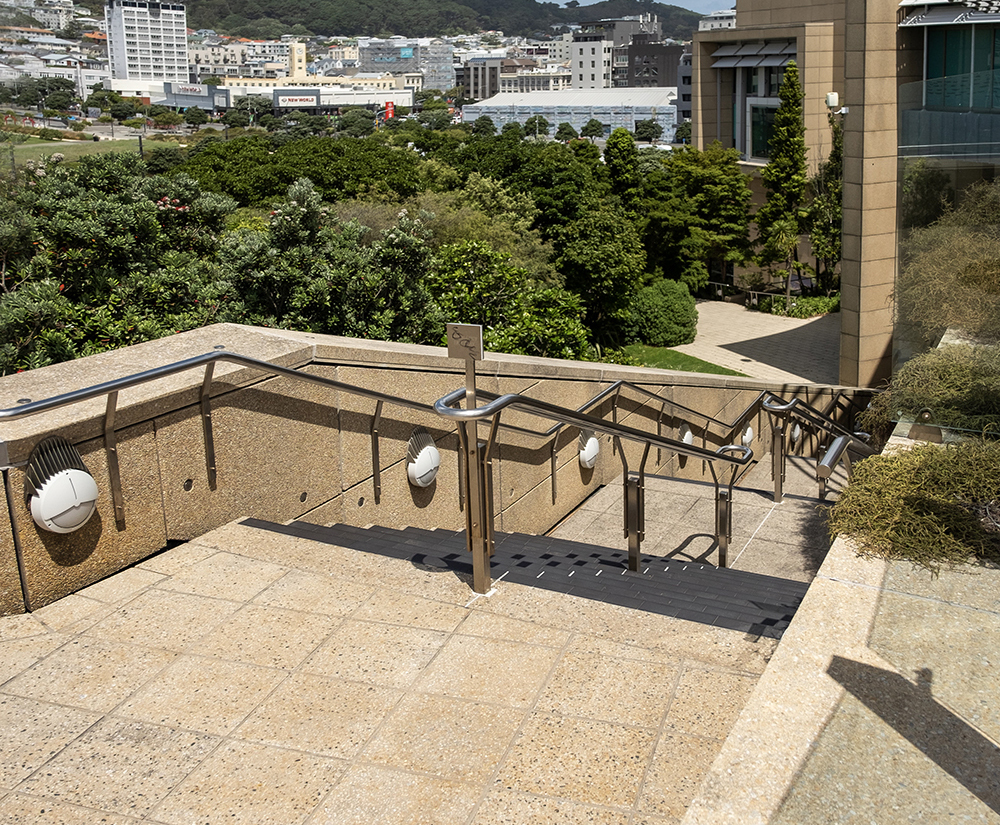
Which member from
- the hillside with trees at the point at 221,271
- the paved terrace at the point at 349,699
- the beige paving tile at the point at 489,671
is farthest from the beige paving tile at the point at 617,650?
the hillside with trees at the point at 221,271

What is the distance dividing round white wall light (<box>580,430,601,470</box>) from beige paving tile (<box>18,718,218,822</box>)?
554 cm

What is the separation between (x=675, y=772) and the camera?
312cm

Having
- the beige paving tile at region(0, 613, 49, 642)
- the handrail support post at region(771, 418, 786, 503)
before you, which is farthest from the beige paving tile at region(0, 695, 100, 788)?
the handrail support post at region(771, 418, 786, 503)

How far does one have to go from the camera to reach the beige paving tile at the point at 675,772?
297cm

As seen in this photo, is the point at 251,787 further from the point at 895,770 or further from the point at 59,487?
the point at 895,770

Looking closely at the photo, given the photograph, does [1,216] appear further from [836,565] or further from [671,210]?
[671,210]

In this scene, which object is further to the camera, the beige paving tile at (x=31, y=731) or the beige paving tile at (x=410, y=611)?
the beige paving tile at (x=410, y=611)

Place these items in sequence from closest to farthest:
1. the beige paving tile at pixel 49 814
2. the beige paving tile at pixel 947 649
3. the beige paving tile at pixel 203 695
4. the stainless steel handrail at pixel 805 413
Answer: the beige paving tile at pixel 49 814, the beige paving tile at pixel 203 695, the beige paving tile at pixel 947 649, the stainless steel handrail at pixel 805 413

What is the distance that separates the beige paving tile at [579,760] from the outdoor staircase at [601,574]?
3.62ft

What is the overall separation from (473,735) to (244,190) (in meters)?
30.8

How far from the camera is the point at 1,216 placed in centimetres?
959

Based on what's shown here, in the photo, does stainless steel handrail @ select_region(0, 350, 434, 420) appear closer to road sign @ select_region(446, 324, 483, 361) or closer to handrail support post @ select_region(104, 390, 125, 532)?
handrail support post @ select_region(104, 390, 125, 532)

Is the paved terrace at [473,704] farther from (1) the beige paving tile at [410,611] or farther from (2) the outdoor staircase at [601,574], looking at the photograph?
(2) the outdoor staircase at [601,574]

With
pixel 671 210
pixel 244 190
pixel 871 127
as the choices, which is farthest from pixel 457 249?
pixel 671 210
